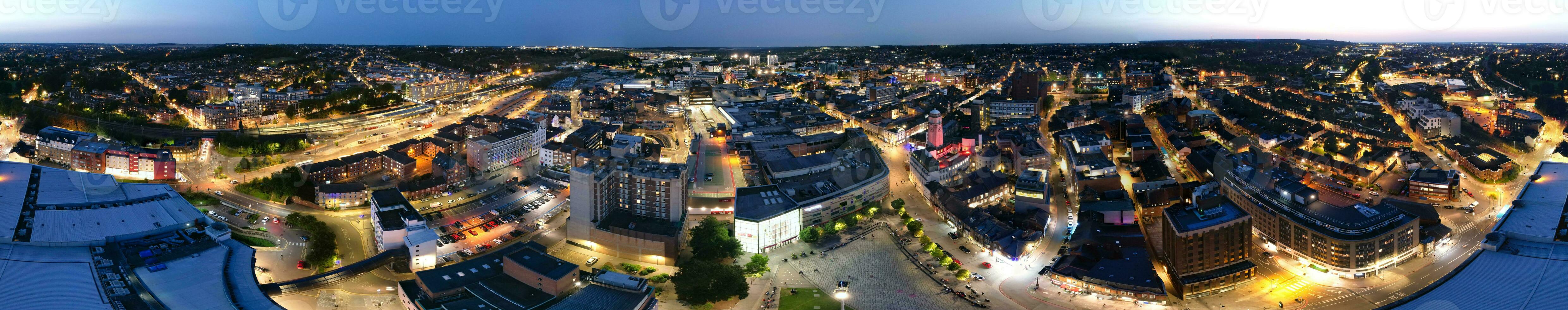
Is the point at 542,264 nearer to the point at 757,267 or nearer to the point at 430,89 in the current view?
the point at 757,267

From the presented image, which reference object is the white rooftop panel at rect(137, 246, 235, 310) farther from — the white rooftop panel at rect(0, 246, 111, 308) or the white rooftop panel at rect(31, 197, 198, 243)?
the white rooftop panel at rect(31, 197, 198, 243)

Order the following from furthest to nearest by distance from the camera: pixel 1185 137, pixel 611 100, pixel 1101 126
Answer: pixel 611 100 < pixel 1101 126 < pixel 1185 137

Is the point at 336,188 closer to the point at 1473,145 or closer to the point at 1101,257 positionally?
the point at 1101,257

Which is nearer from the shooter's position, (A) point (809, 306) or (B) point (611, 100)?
(A) point (809, 306)

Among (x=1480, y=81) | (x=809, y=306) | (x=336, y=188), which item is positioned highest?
(x=1480, y=81)

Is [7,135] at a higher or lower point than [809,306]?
higher

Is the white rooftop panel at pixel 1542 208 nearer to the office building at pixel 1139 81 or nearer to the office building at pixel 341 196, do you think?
the office building at pixel 341 196

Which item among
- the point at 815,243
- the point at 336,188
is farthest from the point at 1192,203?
the point at 336,188
